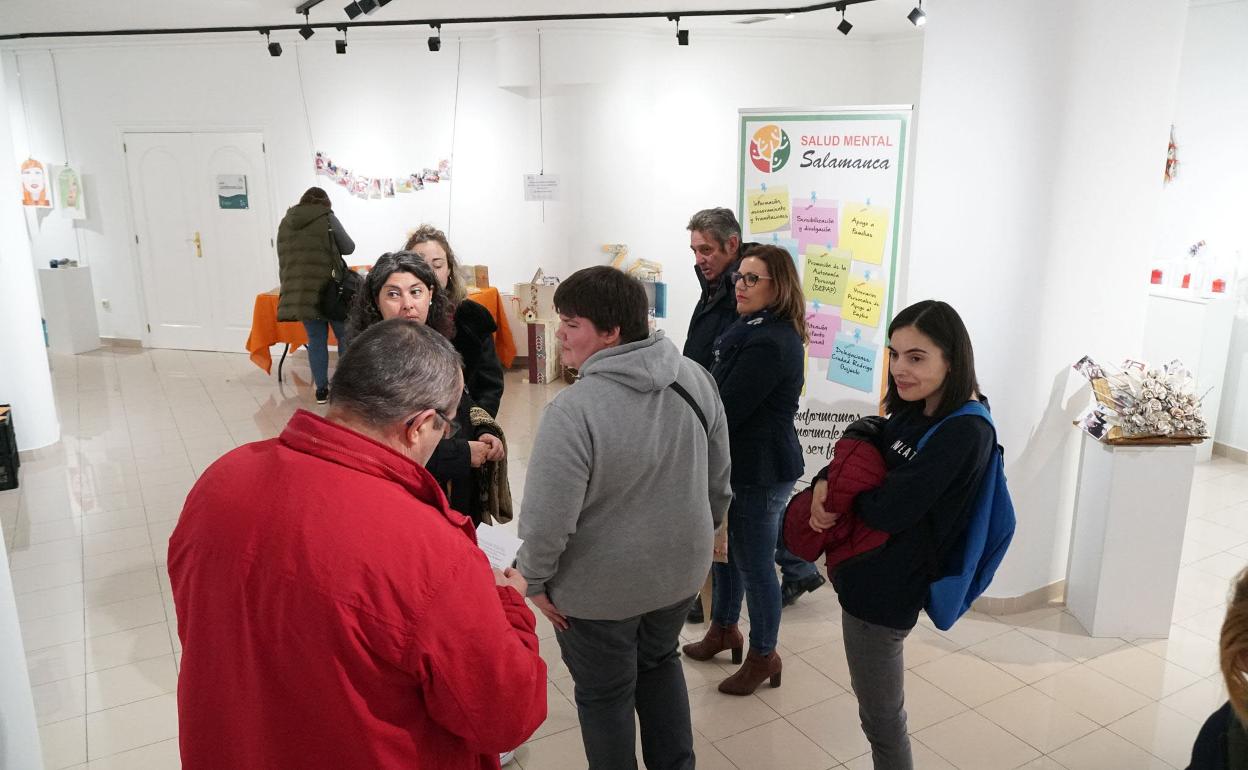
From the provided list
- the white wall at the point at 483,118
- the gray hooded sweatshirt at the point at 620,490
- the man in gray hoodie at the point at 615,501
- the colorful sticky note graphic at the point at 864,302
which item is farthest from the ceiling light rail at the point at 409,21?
the gray hooded sweatshirt at the point at 620,490

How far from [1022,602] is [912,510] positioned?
2091mm

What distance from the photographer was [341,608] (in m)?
1.26

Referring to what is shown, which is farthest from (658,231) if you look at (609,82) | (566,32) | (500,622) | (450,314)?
(500,622)

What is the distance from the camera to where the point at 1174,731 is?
2.99 m

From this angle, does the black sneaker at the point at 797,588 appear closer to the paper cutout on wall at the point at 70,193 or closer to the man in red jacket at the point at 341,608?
the man in red jacket at the point at 341,608

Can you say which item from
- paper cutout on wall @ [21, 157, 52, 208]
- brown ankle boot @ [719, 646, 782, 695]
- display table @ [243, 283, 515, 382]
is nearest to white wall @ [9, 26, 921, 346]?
paper cutout on wall @ [21, 157, 52, 208]

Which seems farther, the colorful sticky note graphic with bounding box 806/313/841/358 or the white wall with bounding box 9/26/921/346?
the white wall with bounding box 9/26/921/346

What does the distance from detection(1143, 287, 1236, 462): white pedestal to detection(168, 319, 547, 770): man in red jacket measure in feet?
18.4

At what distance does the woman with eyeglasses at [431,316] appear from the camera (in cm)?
256

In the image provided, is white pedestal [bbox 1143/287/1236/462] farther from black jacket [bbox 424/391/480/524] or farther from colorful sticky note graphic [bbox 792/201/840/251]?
black jacket [bbox 424/391/480/524]

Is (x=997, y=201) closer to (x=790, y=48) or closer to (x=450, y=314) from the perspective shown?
(x=450, y=314)

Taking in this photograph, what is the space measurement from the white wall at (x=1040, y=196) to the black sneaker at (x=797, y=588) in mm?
798

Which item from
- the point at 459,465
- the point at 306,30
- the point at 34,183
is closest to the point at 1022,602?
the point at 459,465

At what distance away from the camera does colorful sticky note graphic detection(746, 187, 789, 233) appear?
4.48 meters
